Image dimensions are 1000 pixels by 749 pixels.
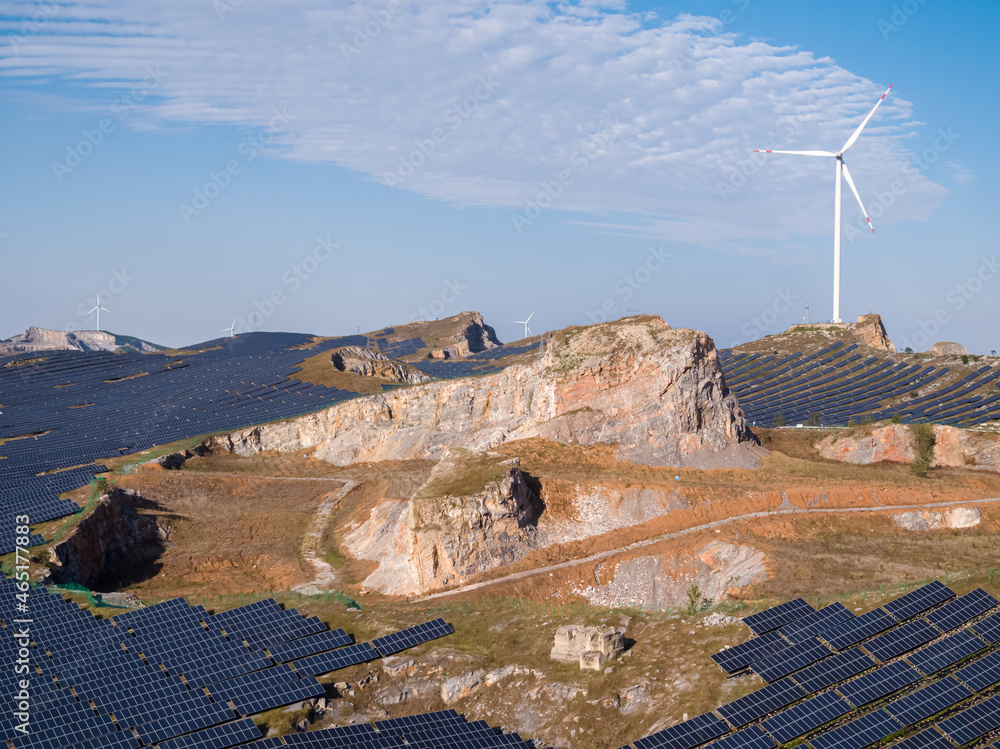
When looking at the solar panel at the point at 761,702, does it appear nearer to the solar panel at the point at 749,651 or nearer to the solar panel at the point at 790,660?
the solar panel at the point at 790,660

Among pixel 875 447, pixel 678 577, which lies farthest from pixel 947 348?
pixel 678 577

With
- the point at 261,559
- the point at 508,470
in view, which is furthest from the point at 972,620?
the point at 261,559

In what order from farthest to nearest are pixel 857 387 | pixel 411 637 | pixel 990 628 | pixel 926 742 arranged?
1. pixel 857 387
2. pixel 411 637
3. pixel 990 628
4. pixel 926 742

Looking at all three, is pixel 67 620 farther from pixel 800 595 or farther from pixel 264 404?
pixel 264 404

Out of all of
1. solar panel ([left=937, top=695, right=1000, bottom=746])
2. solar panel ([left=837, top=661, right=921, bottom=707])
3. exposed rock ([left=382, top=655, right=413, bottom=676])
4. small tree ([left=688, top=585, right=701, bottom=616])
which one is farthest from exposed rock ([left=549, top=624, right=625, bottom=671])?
solar panel ([left=937, top=695, right=1000, bottom=746])

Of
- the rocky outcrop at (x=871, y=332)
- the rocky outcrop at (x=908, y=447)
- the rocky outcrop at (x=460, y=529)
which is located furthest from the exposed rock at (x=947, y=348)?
the rocky outcrop at (x=460, y=529)

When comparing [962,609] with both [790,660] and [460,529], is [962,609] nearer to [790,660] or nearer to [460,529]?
[790,660]
